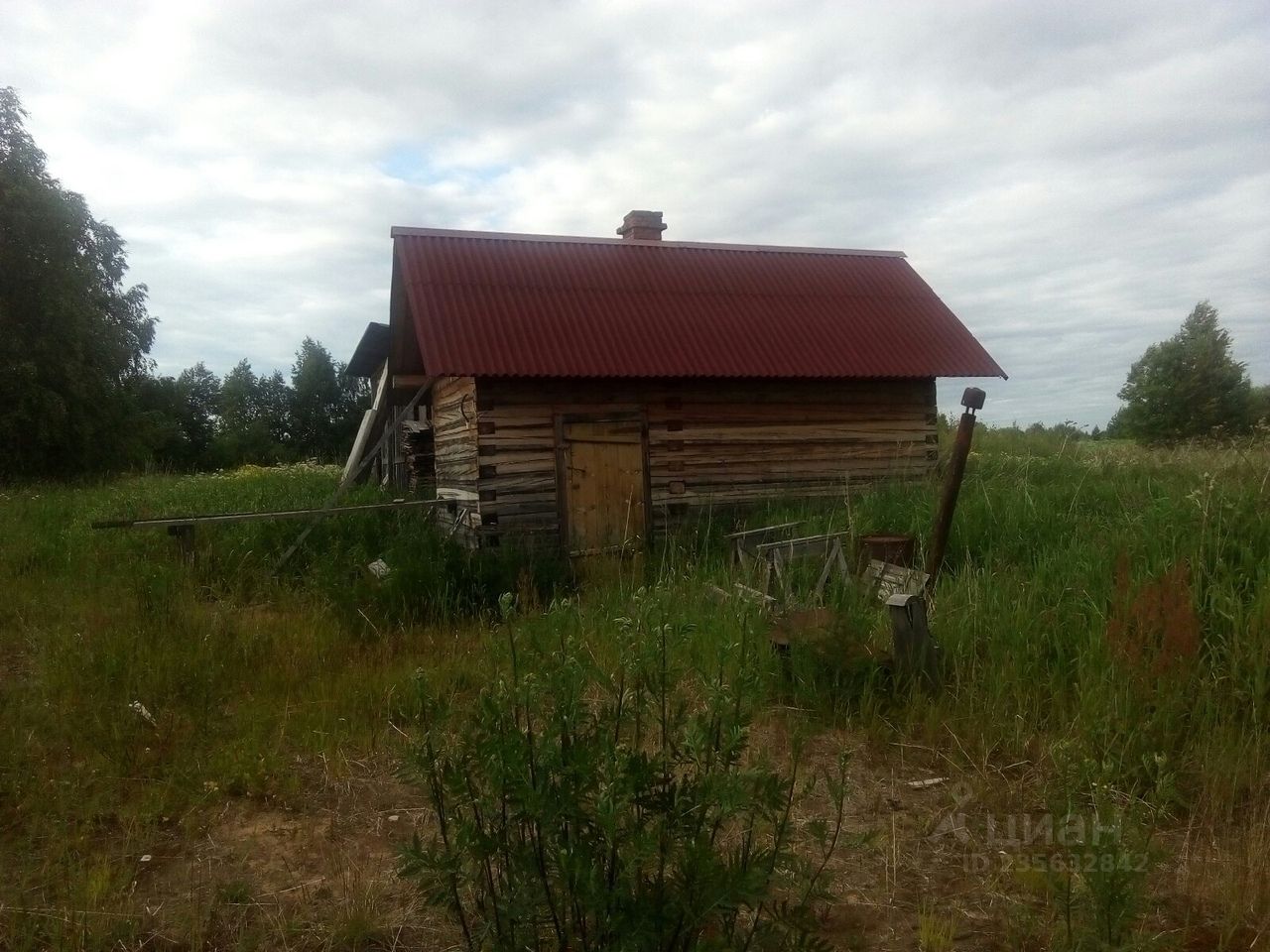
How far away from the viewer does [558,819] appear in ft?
8.18

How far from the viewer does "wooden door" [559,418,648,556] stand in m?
11.5

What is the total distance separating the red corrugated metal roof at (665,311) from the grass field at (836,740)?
13.6ft

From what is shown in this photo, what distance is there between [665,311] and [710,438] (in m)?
Answer: 2.07

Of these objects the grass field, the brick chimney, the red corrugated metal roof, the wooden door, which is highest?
the brick chimney

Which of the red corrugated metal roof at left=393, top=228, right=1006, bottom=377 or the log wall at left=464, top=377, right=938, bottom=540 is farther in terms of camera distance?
the red corrugated metal roof at left=393, top=228, right=1006, bottom=377

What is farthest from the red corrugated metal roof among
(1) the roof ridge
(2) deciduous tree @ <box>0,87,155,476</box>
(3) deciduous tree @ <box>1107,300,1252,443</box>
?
(3) deciduous tree @ <box>1107,300,1252,443</box>

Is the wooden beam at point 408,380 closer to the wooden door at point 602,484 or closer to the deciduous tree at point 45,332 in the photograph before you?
the wooden door at point 602,484

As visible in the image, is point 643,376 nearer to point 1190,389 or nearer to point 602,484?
point 602,484

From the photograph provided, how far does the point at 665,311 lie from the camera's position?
1301 centimetres

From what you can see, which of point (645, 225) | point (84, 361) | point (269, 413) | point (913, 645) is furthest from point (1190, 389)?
point (269, 413)

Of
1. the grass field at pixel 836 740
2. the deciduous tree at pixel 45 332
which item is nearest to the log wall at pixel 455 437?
the grass field at pixel 836 740

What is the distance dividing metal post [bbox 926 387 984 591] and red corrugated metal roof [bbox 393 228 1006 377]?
5341 millimetres

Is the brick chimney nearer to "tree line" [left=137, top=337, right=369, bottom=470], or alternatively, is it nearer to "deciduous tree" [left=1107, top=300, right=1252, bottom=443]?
"deciduous tree" [left=1107, top=300, right=1252, bottom=443]

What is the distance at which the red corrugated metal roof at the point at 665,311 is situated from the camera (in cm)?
1152
